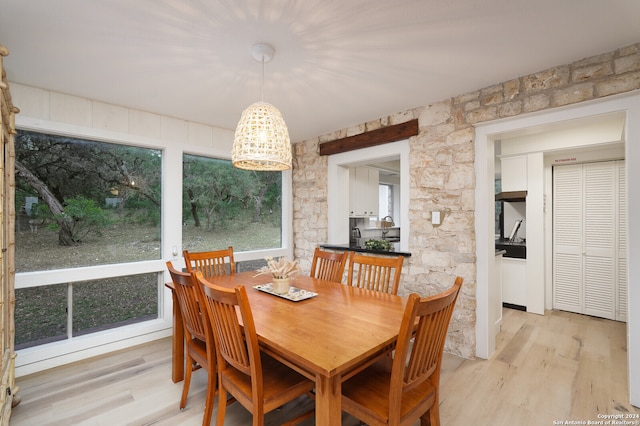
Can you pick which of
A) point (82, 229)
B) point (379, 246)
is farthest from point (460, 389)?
point (82, 229)

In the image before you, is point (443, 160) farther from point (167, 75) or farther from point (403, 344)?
point (167, 75)

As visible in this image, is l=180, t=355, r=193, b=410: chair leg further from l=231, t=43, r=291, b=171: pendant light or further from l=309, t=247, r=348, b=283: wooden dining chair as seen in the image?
l=231, t=43, r=291, b=171: pendant light

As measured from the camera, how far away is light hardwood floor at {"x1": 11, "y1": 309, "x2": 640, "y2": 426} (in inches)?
78.1

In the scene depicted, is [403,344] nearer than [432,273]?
Yes

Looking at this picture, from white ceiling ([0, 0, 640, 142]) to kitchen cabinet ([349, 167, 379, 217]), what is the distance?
68.5 inches

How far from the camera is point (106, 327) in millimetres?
3021

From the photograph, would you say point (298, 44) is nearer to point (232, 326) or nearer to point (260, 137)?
point (260, 137)

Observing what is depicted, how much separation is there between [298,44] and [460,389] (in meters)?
2.83

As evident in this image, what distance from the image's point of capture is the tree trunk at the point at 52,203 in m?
2.67

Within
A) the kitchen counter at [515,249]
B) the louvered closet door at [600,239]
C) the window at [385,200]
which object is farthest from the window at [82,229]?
the louvered closet door at [600,239]

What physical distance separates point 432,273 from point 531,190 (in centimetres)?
223

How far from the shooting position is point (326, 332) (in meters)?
1.50

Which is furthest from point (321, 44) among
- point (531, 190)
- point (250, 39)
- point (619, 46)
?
point (531, 190)

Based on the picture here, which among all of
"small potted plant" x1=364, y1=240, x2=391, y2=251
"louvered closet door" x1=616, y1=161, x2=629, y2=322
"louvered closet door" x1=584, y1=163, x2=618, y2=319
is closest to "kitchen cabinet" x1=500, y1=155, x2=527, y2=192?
"louvered closet door" x1=584, y1=163, x2=618, y2=319
